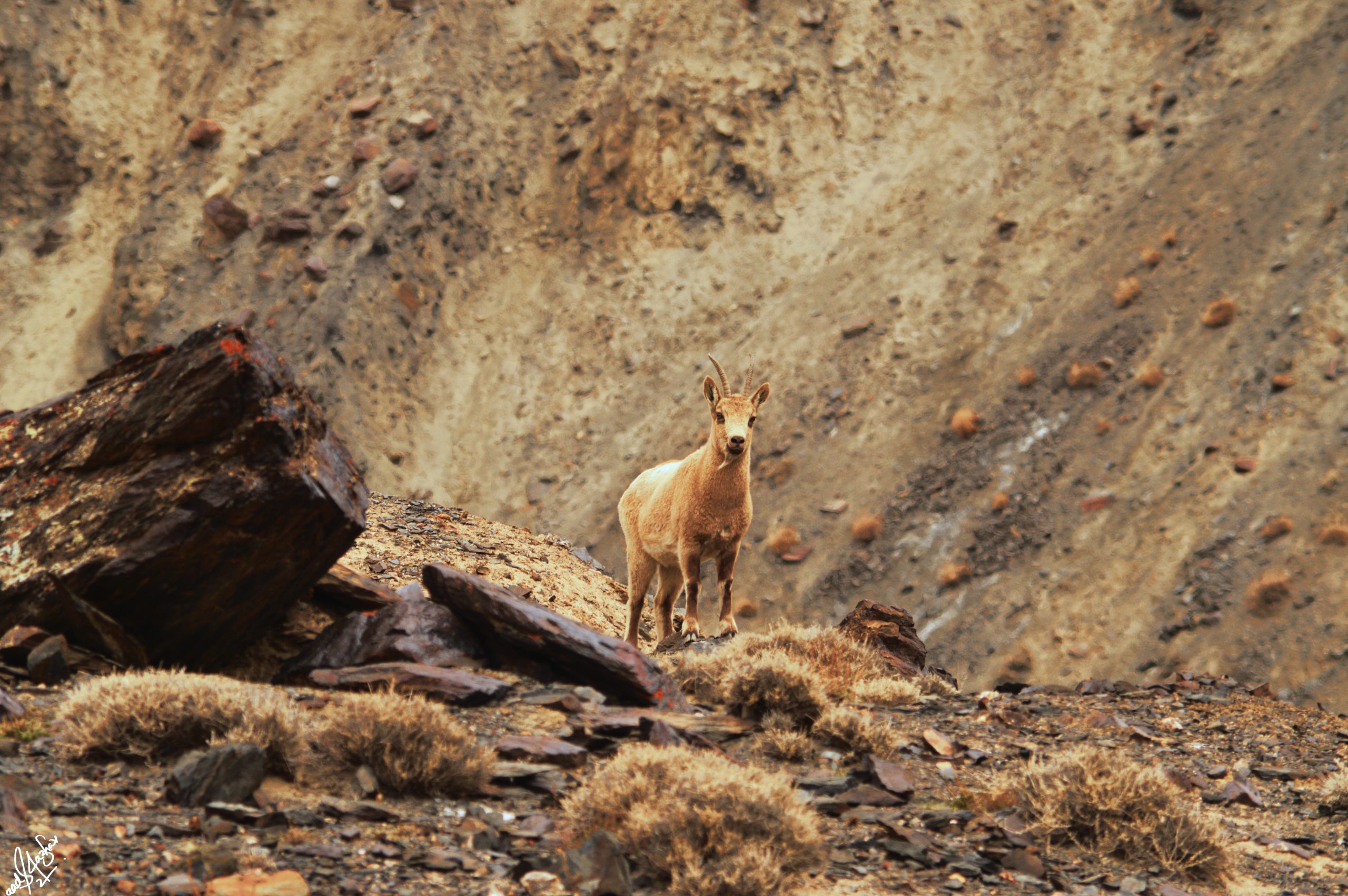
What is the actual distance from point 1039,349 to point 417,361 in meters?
21.7

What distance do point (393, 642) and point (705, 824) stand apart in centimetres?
433

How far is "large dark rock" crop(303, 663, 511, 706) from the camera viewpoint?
919 cm

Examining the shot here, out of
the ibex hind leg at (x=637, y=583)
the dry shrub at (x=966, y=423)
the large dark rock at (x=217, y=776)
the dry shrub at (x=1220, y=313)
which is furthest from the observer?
the dry shrub at (x=966, y=423)

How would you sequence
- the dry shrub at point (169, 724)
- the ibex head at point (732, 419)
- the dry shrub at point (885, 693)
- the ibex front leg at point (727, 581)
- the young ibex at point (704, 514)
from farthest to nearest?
the ibex front leg at point (727, 581) → the young ibex at point (704, 514) → the ibex head at point (732, 419) → the dry shrub at point (885, 693) → the dry shrub at point (169, 724)

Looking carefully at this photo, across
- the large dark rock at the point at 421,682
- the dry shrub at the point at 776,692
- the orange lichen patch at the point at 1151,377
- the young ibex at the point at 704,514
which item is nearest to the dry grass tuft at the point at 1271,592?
the orange lichen patch at the point at 1151,377

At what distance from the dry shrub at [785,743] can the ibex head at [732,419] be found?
5.09 meters

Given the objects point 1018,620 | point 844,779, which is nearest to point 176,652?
point 844,779

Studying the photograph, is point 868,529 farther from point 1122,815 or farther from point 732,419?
point 1122,815

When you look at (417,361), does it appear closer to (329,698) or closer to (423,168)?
(423,168)

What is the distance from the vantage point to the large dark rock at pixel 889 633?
14.5m

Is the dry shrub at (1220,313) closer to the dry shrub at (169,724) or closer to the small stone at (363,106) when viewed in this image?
the small stone at (363,106)

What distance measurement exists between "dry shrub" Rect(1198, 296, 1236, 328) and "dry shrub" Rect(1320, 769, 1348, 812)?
24.7 meters

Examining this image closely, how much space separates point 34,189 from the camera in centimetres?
4525

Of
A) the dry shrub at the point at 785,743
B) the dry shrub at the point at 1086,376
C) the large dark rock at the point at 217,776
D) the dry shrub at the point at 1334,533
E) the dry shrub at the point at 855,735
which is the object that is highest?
the dry shrub at the point at 1086,376
